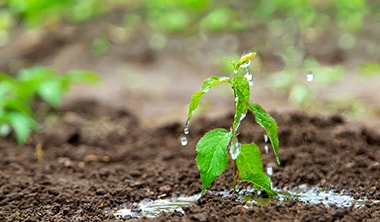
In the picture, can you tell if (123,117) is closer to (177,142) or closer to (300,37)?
(177,142)

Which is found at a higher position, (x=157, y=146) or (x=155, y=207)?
(x=157, y=146)

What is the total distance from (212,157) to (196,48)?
4946 mm

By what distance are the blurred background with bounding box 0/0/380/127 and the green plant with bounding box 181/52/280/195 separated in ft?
7.91

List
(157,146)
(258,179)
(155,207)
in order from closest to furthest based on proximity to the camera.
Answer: (258,179)
(155,207)
(157,146)

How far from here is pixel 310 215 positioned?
7.23 feet

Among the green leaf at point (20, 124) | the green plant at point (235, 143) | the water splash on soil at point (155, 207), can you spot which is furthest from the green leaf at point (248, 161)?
the green leaf at point (20, 124)

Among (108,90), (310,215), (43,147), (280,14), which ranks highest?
(280,14)

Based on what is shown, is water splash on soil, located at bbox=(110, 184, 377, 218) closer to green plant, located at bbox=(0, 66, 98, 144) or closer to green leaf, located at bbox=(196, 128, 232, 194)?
green leaf, located at bbox=(196, 128, 232, 194)

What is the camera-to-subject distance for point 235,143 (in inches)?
95.3

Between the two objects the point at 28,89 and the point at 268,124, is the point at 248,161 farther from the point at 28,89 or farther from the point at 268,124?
the point at 28,89

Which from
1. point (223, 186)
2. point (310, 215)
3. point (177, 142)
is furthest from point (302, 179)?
point (177, 142)

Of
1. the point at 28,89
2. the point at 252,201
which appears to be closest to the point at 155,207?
the point at 252,201

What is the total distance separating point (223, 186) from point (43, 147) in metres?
1.49

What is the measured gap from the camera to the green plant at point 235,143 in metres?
2.35
